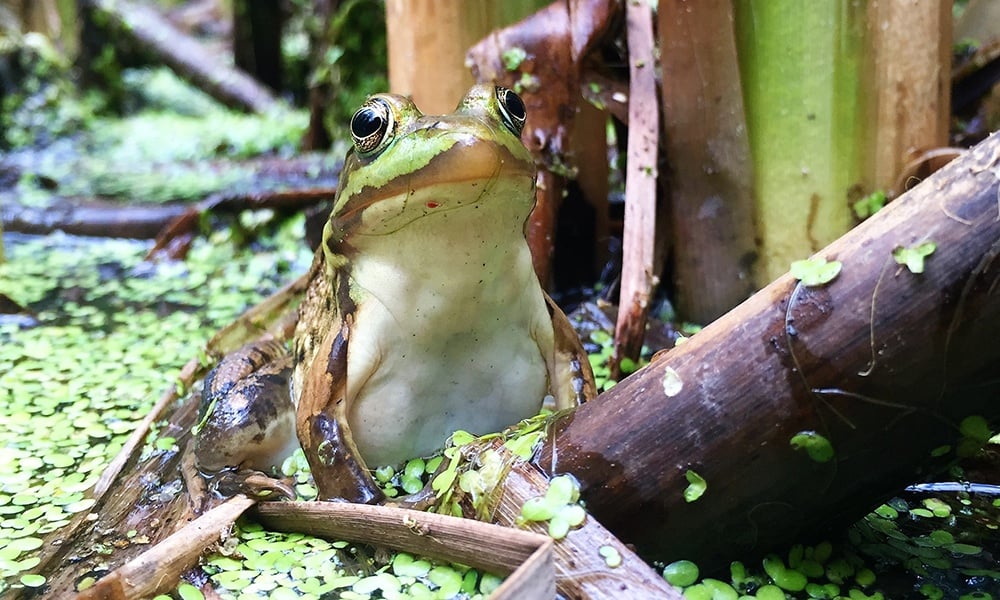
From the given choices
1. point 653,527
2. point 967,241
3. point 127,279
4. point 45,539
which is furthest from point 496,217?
point 127,279

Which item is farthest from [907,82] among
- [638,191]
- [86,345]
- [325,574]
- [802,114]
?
[86,345]

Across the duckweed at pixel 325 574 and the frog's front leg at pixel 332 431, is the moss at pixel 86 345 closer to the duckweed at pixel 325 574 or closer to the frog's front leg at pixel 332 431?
the duckweed at pixel 325 574

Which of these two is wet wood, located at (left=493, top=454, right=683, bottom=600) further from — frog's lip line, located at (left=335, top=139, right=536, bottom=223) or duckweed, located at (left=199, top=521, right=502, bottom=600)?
frog's lip line, located at (left=335, top=139, right=536, bottom=223)

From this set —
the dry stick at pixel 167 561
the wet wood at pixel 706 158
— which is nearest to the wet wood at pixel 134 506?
the dry stick at pixel 167 561

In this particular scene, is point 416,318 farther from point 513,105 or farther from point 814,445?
point 814,445

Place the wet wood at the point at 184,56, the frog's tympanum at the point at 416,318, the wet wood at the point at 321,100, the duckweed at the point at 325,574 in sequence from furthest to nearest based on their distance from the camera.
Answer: the wet wood at the point at 184,56 < the wet wood at the point at 321,100 < the frog's tympanum at the point at 416,318 < the duckweed at the point at 325,574

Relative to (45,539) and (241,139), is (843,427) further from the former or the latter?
(241,139)

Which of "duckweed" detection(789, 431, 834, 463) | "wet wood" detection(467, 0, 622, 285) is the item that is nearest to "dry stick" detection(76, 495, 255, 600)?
"duckweed" detection(789, 431, 834, 463)
